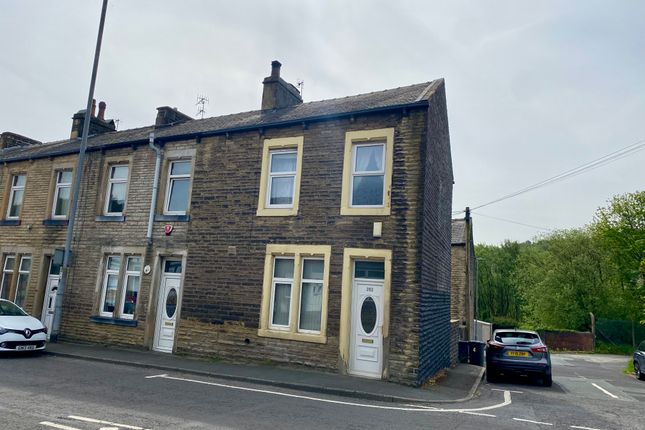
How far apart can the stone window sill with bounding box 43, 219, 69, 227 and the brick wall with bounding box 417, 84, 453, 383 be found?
12.5 metres

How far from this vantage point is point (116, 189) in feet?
49.9

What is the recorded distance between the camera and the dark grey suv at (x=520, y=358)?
1192 cm

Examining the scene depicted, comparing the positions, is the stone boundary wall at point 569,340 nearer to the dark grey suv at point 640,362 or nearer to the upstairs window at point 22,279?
the dark grey suv at point 640,362

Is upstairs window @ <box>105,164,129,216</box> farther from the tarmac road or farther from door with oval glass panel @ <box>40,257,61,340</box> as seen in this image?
the tarmac road

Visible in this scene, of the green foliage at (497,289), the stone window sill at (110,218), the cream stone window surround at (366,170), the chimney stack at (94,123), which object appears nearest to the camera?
the cream stone window surround at (366,170)

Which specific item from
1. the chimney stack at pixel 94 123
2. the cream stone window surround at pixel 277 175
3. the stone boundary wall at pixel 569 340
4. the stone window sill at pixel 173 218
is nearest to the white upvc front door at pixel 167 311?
the stone window sill at pixel 173 218

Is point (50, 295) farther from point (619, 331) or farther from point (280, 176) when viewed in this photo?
point (619, 331)

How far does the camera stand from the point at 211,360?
1174 cm

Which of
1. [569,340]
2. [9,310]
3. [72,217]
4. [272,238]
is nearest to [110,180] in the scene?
[72,217]

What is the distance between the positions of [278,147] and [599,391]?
36.7ft

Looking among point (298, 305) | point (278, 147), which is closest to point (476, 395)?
point (298, 305)

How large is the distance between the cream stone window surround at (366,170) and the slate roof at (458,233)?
13244 mm

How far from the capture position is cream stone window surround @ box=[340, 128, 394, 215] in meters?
10.8

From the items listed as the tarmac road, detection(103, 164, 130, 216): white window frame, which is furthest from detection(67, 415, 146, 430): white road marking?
detection(103, 164, 130, 216): white window frame
